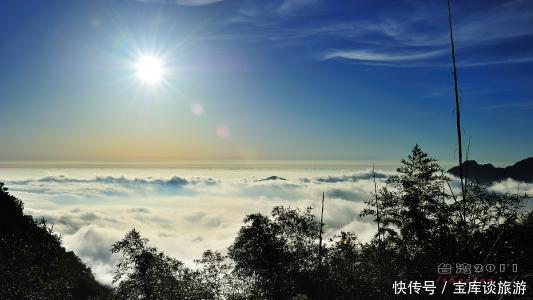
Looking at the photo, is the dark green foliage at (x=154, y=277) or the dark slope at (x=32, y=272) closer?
the dark slope at (x=32, y=272)

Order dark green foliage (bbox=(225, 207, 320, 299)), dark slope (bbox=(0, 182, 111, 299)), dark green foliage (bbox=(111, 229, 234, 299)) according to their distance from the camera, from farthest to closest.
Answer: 1. dark green foliage (bbox=(225, 207, 320, 299))
2. dark green foliage (bbox=(111, 229, 234, 299))
3. dark slope (bbox=(0, 182, 111, 299))

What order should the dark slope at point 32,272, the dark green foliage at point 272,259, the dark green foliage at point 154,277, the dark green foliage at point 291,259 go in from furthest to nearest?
1. the dark green foliage at point 272,259
2. the dark green foliage at point 154,277
3. the dark green foliage at point 291,259
4. the dark slope at point 32,272

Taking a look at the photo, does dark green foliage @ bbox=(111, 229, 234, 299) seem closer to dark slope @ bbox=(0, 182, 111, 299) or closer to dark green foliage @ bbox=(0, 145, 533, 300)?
dark green foliage @ bbox=(0, 145, 533, 300)

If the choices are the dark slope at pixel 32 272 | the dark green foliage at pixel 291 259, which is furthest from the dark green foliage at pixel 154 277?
the dark slope at pixel 32 272

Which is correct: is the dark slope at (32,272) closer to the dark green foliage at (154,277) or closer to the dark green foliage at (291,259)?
the dark green foliage at (291,259)

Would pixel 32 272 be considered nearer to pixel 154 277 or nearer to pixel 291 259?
pixel 154 277

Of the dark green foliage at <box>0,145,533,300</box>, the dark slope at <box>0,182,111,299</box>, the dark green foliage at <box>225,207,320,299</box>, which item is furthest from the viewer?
the dark green foliage at <box>225,207,320,299</box>

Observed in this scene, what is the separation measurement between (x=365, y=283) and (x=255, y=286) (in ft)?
42.0

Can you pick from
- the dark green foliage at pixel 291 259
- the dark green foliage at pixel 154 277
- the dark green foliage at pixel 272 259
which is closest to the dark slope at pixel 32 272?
the dark green foliage at pixel 291 259

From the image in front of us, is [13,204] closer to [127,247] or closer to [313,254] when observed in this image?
[127,247]

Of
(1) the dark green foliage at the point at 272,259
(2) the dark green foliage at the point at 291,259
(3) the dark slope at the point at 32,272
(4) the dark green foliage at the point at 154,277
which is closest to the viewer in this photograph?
(3) the dark slope at the point at 32,272

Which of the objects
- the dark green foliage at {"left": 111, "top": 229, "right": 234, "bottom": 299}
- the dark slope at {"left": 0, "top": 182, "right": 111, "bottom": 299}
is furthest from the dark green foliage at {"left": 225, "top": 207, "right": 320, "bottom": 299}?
the dark slope at {"left": 0, "top": 182, "right": 111, "bottom": 299}

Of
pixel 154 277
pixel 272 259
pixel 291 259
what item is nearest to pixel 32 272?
pixel 154 277

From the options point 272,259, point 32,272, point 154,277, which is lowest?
point 154,277
